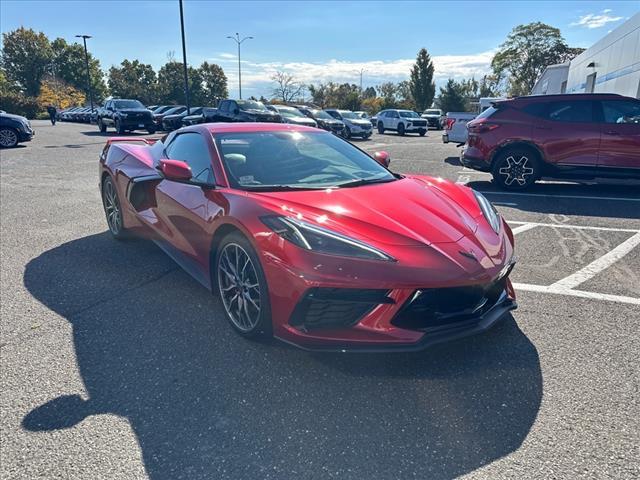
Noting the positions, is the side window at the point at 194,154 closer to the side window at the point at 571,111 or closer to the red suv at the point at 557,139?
the red suv at the point at 557,139

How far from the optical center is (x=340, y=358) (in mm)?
2711

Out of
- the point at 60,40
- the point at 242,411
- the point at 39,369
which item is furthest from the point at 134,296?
the point at 60,40

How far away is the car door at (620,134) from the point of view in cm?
729

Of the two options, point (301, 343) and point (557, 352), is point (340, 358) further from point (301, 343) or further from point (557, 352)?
point (557, 352)

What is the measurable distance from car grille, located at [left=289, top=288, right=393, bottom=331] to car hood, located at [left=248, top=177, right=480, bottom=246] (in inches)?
13.3

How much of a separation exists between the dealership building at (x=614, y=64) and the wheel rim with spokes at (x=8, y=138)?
69.6ft

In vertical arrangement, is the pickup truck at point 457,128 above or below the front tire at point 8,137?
above

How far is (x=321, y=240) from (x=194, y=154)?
72.9 inches

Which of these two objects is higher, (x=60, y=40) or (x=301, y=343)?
(x=60, y=40)

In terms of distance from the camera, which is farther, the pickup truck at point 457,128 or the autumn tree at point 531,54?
the autumn tree at point 531,54

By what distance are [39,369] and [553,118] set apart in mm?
8132

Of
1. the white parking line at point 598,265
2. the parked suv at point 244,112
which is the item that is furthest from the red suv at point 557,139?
the parked suv at point 244,112

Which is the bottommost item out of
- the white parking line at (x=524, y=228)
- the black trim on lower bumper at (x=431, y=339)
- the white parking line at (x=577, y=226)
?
the white parking line at (x=524, y=228)

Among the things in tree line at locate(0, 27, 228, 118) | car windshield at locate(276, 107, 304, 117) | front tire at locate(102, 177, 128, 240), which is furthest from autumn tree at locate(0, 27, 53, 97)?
front tire at locate(102, 177, 128, 240)
